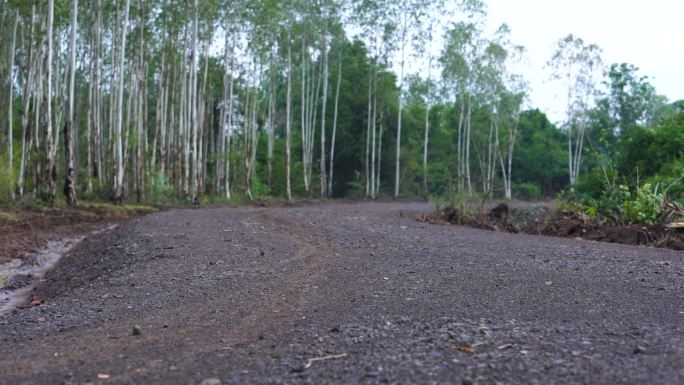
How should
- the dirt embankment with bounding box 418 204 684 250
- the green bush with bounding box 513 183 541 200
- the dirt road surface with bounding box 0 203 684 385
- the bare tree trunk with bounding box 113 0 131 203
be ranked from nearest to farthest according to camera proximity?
the dirt road surface with bounding box 0 203 684 385
the dirt embankment with bounding box 418 204 684 250
the bare tree trunk with bounding box 113 0 131 203
the green bush with bounding box 513 183 541 200

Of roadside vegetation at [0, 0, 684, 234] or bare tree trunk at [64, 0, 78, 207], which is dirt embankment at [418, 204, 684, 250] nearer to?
roadside vegetation at [0, 0, 684, 234]

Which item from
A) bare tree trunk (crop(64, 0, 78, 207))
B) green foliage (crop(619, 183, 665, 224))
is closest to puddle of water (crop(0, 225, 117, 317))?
bare tree trunk (crop(64, 0, 78, 207))

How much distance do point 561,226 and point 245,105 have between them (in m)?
27.0

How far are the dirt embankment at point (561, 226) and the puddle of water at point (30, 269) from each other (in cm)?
968

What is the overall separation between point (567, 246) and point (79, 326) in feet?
27.3

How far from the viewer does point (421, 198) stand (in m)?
45.9

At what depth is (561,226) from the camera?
1578cm

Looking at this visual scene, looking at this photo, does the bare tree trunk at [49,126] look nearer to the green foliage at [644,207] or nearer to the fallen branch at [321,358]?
the green foliage at [644,207]

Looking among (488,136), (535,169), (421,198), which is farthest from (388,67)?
(535,169)

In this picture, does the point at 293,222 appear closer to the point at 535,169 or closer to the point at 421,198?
the point at 421,198

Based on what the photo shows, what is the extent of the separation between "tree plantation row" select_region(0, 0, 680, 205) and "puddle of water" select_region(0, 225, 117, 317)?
6.80 metres

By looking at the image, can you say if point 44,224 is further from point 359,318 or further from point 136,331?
point 359,318

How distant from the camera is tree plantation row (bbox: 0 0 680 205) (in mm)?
27109

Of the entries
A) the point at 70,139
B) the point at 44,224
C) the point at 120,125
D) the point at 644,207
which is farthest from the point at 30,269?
the point at 120,125
